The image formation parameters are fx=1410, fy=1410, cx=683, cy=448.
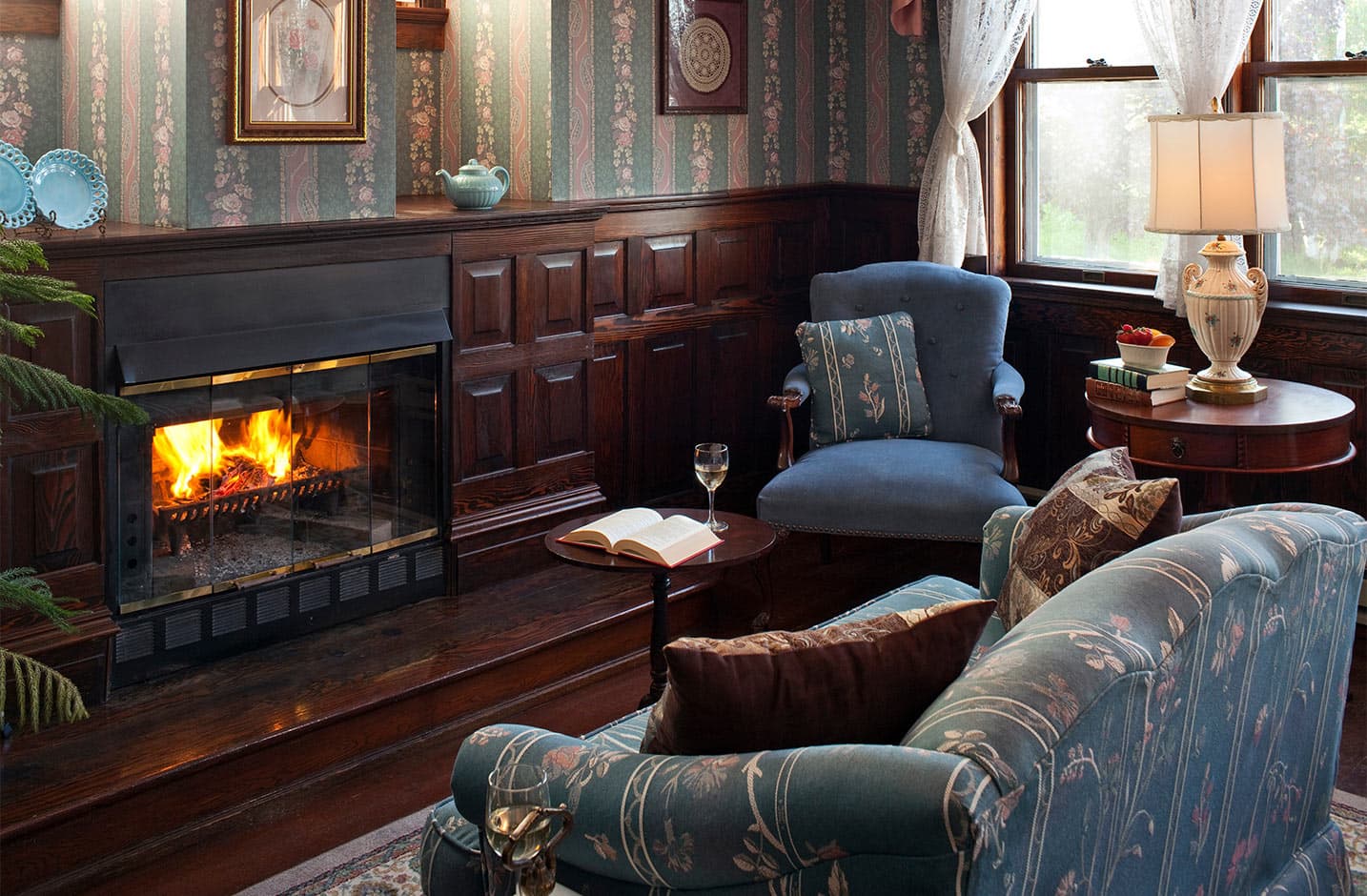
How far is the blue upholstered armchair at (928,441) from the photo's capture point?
158 inches

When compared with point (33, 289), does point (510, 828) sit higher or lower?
lower

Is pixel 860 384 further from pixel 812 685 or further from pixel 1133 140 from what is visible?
pixel 812 685

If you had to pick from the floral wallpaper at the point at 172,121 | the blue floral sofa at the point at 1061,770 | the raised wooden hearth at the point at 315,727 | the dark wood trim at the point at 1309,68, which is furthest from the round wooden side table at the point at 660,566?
the dark wood trim at the point at 1309,68

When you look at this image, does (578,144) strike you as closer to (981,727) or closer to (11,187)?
(11,187)

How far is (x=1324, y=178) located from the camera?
4.23m

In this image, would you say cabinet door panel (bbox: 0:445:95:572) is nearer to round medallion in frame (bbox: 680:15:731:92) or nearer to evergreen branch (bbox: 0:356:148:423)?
evergreen branch (bbox: 0:356:148:423)

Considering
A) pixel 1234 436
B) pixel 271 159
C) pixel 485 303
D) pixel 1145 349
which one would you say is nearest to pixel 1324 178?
pixel 1145 349

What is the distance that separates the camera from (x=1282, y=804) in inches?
94.6

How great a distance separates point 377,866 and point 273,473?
1.26m

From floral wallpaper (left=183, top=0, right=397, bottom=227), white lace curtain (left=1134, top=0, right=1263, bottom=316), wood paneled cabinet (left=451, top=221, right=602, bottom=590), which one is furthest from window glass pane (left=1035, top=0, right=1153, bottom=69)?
floral wallpaper (left=183, top=0, right=397, bottom=227)

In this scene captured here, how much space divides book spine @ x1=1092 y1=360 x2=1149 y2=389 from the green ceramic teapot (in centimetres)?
183

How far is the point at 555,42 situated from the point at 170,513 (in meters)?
1.95

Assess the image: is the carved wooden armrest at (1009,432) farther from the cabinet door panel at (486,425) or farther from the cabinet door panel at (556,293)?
the cabinet door panel at (486,425)

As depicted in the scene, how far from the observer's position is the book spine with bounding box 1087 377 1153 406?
3814 mm
